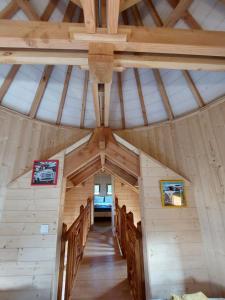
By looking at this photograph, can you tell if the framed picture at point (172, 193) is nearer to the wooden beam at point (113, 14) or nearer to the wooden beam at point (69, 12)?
the wooden beam at point (113, 14)

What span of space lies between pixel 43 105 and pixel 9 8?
1.53 meters

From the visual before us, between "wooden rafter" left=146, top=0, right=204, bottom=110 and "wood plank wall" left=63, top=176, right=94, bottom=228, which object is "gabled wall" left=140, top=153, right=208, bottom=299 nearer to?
"wooden rafter" left=146, top=0, right=204, bottom=110

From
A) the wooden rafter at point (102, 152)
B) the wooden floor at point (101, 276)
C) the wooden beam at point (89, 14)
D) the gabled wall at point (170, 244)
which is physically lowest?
the wooden floor at point (101, 276)

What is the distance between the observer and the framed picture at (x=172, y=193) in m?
3.12

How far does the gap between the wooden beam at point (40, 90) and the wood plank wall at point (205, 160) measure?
2.26 m

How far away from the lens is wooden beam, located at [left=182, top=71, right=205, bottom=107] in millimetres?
3051

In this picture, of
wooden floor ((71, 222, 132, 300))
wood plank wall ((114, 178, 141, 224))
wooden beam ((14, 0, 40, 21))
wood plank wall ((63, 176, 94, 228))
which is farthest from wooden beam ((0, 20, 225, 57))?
wood plank wall ((114, 178, 141, 224))

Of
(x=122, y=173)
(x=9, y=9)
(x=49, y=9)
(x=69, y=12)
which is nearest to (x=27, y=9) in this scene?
(x=9, y=9)

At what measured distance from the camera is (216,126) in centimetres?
293

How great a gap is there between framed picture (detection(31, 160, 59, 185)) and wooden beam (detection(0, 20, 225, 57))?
83.5 inches

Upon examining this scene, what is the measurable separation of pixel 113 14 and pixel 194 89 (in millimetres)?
2322

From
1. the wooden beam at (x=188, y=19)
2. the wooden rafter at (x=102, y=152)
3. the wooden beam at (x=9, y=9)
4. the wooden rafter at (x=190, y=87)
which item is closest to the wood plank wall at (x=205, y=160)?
the wooden rafter at (x=190, y=87)

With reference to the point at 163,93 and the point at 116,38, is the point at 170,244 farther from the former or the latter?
the point at 116,38

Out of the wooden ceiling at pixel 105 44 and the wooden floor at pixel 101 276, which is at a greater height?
the wooden ceiling at pixel 105 44
